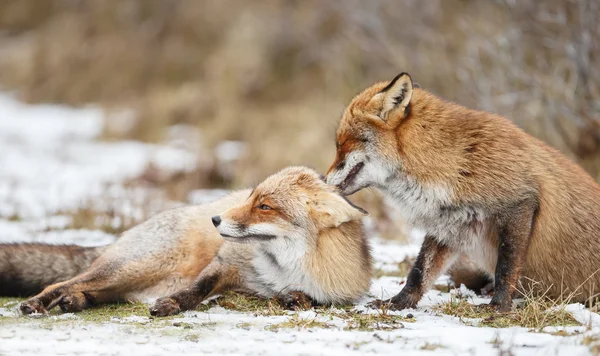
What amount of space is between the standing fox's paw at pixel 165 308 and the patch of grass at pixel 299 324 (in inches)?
31.2

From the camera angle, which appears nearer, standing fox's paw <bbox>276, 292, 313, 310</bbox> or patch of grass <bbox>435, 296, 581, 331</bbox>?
patch of grass <bbox>435, 296, 581, 331</bbox>

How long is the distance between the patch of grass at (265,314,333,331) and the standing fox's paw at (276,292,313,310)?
15.7 inches

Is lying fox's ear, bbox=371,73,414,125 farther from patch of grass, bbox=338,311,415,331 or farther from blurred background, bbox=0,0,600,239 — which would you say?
blurred background, bbox=0,0,600,239

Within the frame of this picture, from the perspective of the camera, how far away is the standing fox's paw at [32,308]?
4688mm

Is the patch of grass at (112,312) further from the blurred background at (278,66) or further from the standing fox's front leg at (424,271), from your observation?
the blurred background at (278,66)

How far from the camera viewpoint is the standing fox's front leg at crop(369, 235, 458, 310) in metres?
4.99

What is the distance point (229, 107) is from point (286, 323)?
12335mm

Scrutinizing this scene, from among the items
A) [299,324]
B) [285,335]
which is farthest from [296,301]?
[285,335]

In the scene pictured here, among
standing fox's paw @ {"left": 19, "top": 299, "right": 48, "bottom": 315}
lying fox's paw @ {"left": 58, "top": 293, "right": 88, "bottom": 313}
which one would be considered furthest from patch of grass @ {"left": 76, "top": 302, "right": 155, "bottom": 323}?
standing fox's paw @ {"left": 19, "top": 299, "right": 48, "bottom": 315}

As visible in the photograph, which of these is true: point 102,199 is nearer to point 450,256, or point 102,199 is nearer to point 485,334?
point 450,256

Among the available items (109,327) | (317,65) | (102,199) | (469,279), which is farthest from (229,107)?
(109,327)

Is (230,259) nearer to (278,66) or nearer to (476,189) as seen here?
(476,189)

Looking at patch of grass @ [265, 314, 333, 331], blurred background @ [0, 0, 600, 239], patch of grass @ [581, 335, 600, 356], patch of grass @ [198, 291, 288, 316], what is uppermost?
blurred background @ [0, 0, 600, 239]

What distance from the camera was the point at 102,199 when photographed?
9.19m
